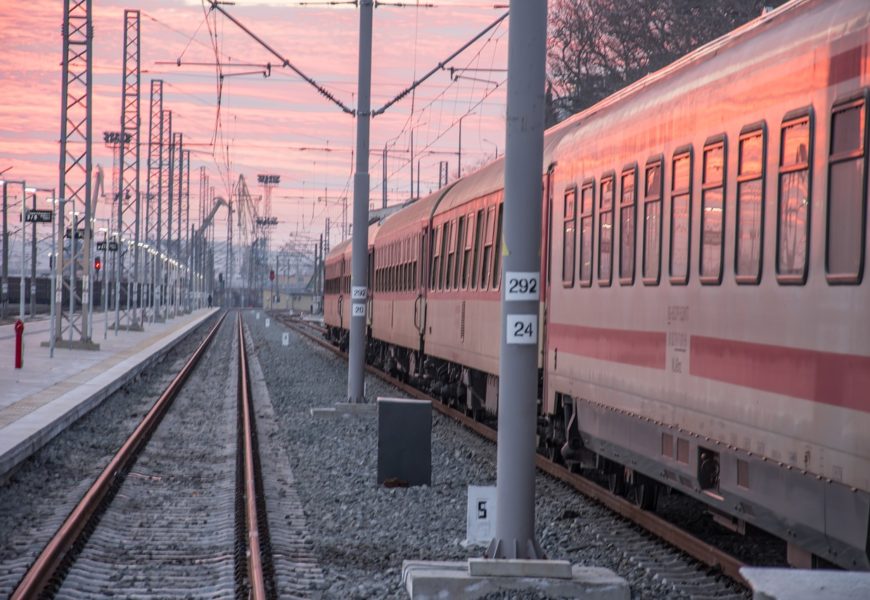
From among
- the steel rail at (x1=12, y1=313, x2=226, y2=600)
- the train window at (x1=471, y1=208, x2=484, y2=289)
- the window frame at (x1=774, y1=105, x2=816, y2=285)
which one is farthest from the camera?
the train window at (x1=471, y1=208, x2=484, y2=289)

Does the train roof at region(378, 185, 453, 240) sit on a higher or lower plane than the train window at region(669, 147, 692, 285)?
higher

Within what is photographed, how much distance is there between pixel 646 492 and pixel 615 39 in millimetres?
41966

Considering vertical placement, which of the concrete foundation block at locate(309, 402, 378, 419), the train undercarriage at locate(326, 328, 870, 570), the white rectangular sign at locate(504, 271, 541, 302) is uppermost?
the white rectangular sign at locate(504, 271, 541, 302)

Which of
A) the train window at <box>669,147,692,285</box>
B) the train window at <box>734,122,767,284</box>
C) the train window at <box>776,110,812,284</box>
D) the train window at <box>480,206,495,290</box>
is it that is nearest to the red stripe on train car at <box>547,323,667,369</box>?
the train window at <box>669,147,692,285</box>

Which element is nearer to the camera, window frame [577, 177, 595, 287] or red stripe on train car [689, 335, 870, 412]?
red stripe on train car [689, 335, 870, 412]

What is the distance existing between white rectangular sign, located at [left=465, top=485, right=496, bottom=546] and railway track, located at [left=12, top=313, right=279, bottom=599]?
4.85 feet

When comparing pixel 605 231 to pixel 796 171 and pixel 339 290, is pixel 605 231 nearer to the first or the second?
pixel 796 171

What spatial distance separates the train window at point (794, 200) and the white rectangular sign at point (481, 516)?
3.17 m

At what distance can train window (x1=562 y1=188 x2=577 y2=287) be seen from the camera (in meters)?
14.0

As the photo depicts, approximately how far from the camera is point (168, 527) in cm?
1246

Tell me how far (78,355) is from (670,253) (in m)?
29.6

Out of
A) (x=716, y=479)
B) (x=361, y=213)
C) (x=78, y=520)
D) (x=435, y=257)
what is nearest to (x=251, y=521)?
(x=78, y=520)

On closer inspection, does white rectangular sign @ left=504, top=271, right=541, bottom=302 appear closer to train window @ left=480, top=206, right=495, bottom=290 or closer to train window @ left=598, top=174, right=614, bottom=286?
train window @ left=598, top=174, right=614, bottom=286

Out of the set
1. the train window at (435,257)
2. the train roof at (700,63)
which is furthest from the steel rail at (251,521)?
the train roof at (700,63)
